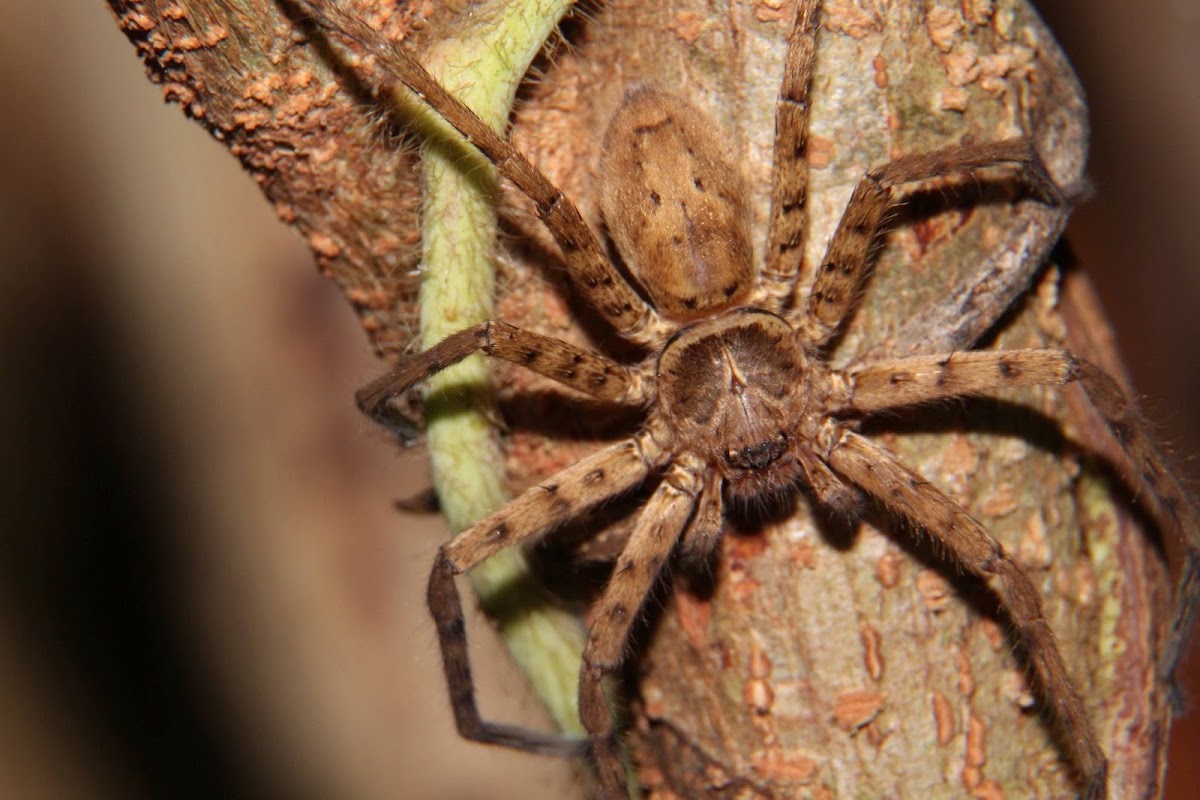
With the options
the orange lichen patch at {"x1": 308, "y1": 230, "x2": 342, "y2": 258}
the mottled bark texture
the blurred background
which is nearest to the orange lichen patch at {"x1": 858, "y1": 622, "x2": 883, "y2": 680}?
the mottled bark texture

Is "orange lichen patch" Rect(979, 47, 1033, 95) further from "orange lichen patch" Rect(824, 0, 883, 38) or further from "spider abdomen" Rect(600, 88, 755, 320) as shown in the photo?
"spider abdomen" Rect(600, 88, 755, 320)

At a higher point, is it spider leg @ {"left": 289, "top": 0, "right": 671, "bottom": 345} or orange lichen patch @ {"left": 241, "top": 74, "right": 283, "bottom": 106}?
orange lichen patch @ {"left": 241, "top": 74, "right": 283, "bottom": 106}

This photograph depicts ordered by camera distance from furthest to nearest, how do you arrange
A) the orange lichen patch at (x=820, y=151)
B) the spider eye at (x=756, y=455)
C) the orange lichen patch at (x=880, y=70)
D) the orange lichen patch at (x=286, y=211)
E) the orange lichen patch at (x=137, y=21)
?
the spider eye at (x=756, y=455), the orange lichen patch at (x=286, y=211), the orange lichen patch at (x=820, y=151), the orange lichen patch at (x=880, y=70), the orange lichen patch at (x=137, y=21)

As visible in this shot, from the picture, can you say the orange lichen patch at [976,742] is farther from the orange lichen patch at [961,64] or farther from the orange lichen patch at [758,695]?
the orange lichen patch at [961,64]

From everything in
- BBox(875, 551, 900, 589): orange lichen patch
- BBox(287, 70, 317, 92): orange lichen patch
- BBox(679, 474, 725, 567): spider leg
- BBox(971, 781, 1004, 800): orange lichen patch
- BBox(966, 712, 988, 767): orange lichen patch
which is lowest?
BBox(971, 781, 1004, 800): orange lichen patch

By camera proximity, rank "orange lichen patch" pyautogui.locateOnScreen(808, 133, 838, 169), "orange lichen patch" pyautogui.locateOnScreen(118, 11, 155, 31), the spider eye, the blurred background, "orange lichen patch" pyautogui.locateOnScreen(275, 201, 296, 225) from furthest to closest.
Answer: the blurred background < the spider eye < "orange lichen patch" pyautogui.locateOnScreen(275, 201, 296, 225) < "orange lichen patch" pyautogui.locateOnScreen(808, 133, 838, 169) < "orange lichen patch" pyautogui.locateOnScreen(118, 11, 155, 31)

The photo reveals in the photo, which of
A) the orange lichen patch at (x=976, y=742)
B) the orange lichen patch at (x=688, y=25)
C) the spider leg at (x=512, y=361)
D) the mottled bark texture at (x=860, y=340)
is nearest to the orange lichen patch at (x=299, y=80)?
the mottled bark texture at (x=860, y=340)
